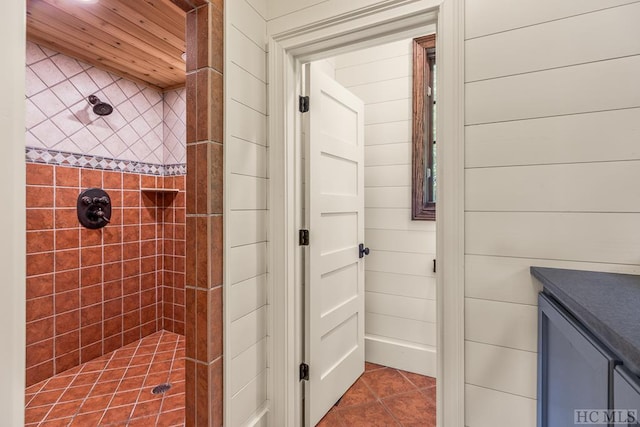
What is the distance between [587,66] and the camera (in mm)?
1017

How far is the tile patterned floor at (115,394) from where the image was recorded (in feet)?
5.90

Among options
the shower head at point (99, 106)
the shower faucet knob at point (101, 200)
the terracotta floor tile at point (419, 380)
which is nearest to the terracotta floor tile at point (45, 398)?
the shower faucet knob at point (101, 200)

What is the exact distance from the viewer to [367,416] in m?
1.85

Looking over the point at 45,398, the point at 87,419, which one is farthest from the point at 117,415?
the point at 45,398

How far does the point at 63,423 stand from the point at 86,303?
897mm

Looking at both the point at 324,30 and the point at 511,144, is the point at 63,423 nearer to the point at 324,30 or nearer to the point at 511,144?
the point at 324,30

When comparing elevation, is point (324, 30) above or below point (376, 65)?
below

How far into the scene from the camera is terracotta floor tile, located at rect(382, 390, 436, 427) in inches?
71.2

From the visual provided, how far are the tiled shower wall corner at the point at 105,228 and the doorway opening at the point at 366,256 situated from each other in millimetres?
1716

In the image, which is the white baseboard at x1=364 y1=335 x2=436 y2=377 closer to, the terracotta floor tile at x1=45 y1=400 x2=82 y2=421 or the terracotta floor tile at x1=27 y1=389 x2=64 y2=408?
the terracotta floor tile at x1=45 y1=400 x2=82 y2=421

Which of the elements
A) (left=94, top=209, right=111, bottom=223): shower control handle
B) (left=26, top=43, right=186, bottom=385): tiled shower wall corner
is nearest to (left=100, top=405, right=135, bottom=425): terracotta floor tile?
(left=26, top=43, right=186, bottom=385): tiled shower wall corner

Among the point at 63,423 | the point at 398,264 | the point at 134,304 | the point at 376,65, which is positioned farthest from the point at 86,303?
the point at 376,65

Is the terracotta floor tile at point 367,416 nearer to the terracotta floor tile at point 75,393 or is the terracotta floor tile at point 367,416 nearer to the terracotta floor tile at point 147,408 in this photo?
the terracotta floor tile at point 147,408

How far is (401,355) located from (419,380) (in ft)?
0.66
